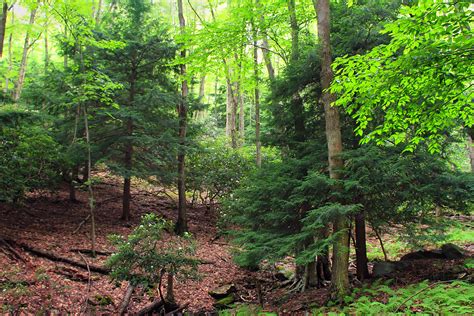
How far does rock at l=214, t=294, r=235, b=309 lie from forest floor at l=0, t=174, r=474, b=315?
18cm

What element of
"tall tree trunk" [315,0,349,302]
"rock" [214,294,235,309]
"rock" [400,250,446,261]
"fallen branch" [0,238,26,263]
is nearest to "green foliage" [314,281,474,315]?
"tall tree trunk" [315,0,349,302]

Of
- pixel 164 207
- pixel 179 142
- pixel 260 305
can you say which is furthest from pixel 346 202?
pixel 164 207

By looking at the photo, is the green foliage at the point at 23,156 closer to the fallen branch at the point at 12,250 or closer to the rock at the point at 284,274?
the fallen branch at the point at 12,250

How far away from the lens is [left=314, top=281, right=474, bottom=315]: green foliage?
5059 millimetres

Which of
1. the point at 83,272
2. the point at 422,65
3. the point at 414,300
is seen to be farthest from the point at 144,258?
the point at 422,65

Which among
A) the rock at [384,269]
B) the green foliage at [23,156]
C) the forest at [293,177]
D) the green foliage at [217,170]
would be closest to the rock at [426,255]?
the forest at [293,177]

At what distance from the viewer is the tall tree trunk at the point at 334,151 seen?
21.2 feet

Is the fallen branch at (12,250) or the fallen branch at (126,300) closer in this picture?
the fallen branch at (126,300)

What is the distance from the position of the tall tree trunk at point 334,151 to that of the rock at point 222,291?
10.9 feet

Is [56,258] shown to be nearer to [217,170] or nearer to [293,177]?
[293,177]

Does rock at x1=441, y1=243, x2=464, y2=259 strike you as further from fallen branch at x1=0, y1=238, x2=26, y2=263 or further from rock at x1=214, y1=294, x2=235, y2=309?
fallen branch at x1=0, y1=238, x2=26, y2=263

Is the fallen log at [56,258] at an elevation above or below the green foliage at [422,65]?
below

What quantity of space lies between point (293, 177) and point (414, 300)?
10.7 ft

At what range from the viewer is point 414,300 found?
5.68 metres
